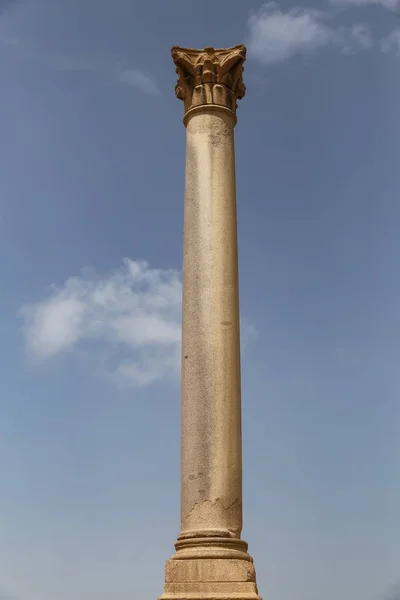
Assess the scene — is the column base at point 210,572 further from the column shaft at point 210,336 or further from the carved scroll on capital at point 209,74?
the carved scroll on capital at point 209,74

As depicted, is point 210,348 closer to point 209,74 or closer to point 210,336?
point 210,336

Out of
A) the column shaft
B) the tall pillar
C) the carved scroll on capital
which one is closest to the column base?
the tall pillar

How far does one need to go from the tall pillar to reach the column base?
0.9 inches

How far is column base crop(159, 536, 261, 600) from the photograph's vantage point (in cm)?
1742

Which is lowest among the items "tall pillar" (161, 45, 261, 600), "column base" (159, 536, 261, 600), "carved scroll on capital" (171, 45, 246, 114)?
"column base" (159, 536, 261, 600)

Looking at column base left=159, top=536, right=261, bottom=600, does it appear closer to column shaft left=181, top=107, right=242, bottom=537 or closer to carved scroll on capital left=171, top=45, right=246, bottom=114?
column shaft left=181, top=107, right=242, bottom=537

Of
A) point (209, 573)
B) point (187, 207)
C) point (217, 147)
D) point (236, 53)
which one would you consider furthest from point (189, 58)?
point (209, 573)

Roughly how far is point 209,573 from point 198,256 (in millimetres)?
8650

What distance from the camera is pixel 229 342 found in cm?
2047

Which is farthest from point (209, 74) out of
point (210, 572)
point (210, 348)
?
point (210, 572)

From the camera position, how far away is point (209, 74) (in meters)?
23.7

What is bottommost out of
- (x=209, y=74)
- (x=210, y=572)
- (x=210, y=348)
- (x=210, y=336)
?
(x=210, y=572)

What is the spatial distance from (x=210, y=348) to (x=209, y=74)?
9.30m

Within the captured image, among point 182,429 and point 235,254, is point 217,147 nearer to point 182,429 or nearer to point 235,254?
point 235,254
